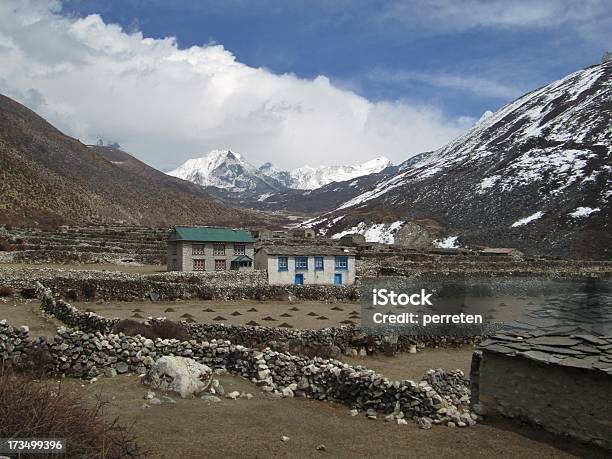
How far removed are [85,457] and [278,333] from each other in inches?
643

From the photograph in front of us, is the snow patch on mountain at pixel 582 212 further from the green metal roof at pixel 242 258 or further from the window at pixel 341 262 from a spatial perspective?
the green metal roof at pixel 242 258

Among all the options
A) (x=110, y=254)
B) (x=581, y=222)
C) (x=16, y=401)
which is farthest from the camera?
(x=581, y=222)

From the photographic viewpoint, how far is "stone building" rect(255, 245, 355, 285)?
152 ft

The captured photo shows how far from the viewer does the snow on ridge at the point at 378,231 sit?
124 m

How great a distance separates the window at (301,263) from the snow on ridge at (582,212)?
79931 millimetres

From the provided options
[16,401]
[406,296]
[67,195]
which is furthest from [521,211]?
[16,401]

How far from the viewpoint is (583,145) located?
471 ft

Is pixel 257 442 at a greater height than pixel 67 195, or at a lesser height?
lesser

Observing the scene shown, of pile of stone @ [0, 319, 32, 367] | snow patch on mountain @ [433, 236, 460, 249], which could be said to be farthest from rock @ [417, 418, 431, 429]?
snow patch on mountain @ [433, 236, 460, 249]

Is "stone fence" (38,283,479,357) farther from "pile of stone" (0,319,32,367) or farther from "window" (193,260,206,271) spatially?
"window" (193,260,206,271)

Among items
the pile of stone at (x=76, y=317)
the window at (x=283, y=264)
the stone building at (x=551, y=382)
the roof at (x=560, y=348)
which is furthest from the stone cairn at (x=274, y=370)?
the window at (x=283, y=264)

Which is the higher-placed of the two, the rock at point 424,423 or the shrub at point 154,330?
the shrub at point 154,330

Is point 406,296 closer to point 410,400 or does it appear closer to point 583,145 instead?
point 410,400

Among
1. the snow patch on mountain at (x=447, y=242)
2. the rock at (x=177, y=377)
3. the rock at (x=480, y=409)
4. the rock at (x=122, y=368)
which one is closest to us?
the rock at (x=480, y=409)
